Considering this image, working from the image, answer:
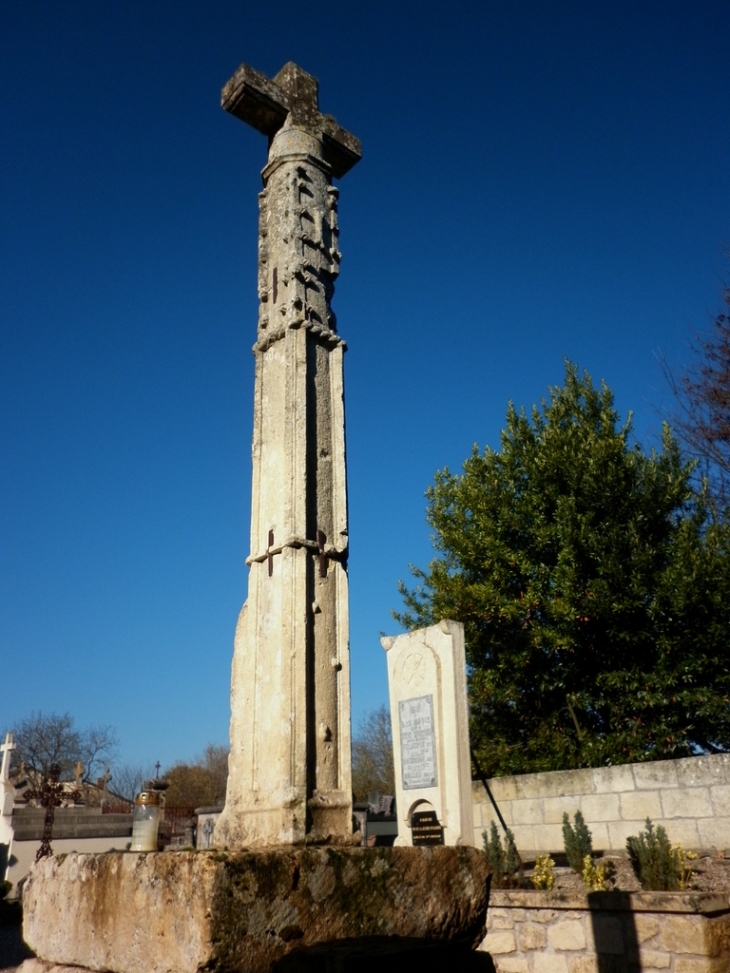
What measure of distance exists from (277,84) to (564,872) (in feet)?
25.0

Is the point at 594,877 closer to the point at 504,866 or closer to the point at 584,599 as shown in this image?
the point at 504,866

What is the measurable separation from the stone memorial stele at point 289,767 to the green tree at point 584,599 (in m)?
8.12

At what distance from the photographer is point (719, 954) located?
18.0ft

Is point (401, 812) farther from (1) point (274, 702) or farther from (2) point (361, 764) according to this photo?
(2) point (361, 764)

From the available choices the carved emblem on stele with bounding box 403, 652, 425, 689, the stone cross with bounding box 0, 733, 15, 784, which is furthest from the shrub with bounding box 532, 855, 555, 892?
the stone cross with bounding box 0, 733, 15, 784

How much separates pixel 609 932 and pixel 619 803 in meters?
2.69

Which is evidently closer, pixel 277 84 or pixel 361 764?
pixel 277 84

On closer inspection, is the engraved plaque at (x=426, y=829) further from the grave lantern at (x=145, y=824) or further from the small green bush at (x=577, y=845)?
the grave lantern at (x=145, y=824)

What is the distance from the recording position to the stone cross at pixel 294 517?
142 inches

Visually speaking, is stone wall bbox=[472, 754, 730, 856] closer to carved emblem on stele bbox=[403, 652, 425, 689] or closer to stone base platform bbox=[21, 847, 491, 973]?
carved emblem on stele bbox=[403, 652, 425, 689]

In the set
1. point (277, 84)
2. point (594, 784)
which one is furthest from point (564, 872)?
point (277, 84)

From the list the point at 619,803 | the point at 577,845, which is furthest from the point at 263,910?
the point at 619,803

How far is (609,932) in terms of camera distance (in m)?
6.01

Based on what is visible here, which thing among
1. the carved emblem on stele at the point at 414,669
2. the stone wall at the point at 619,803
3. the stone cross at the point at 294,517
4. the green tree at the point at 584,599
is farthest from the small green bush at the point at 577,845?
the stone cross at the point at 294,517
